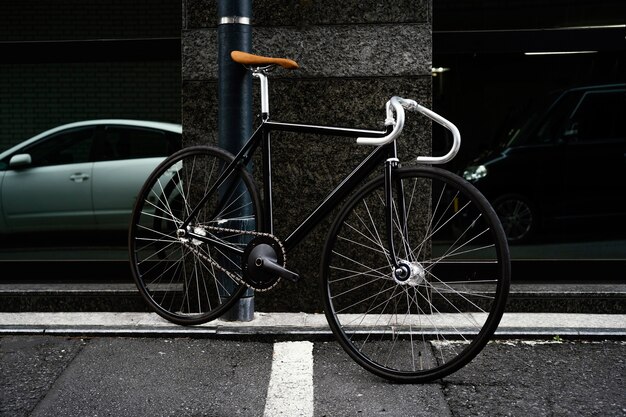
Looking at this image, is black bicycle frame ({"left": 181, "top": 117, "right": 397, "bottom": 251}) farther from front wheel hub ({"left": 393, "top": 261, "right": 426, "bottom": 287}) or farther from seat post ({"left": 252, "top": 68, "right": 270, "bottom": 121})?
front wheel hub ({"left": 393, "top": 261, "right": 426, "bottom": 287})

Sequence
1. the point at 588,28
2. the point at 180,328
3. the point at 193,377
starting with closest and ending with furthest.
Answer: the point at 193,377, the point at 180,328, the point at 588,28

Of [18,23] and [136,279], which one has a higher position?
[18,23]

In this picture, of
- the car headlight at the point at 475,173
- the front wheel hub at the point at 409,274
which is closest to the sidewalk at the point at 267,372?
the front wheel hub at the point at 409,274

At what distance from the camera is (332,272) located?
5262 mm

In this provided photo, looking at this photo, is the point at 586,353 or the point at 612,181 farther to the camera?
the point at 612,181

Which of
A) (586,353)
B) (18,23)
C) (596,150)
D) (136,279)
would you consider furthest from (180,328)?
(596,150)

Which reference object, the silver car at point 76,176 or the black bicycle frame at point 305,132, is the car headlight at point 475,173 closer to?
the black bicycle frame at point 305,132

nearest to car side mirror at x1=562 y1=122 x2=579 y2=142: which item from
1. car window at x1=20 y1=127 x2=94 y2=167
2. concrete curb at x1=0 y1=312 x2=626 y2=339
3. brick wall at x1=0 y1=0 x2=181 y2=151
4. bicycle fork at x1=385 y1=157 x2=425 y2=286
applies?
concrete curb at x1=0 y1=312 x2=626 y2=339

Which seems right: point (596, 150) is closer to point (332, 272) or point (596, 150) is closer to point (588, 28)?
point (588, 28)

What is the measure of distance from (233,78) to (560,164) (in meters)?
2.95

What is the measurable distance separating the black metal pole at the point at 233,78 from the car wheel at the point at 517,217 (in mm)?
2372

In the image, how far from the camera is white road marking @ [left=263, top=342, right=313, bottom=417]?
144 inches

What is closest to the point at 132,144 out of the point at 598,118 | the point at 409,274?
the point at 409,274

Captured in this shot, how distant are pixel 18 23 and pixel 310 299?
314cm
